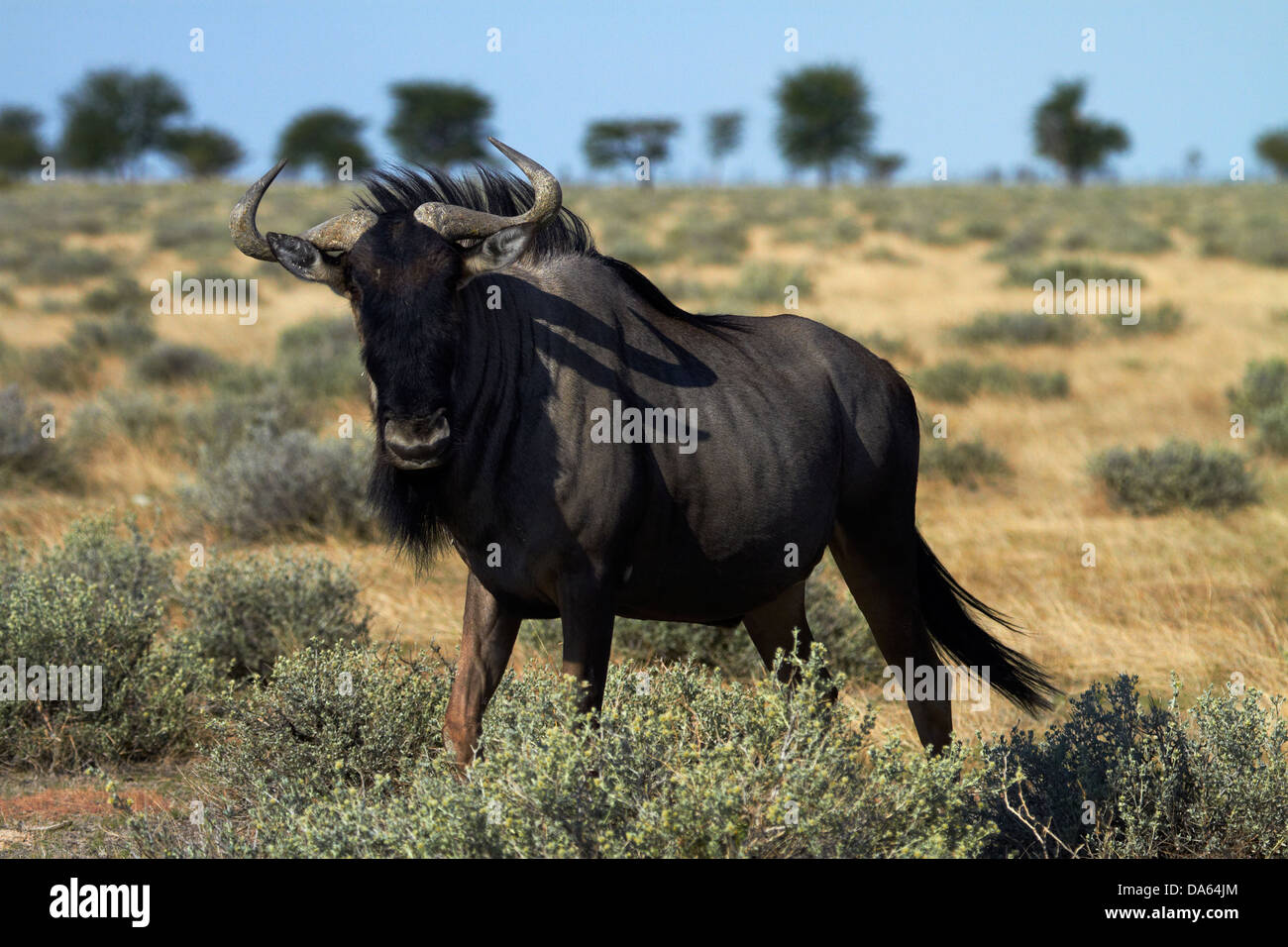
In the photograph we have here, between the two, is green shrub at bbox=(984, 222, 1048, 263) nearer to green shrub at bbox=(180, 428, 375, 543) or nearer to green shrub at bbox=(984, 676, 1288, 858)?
green shrub at bbox=(180, 428, 375, 543)

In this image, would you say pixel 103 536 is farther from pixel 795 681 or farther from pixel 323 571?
pixel 795 681

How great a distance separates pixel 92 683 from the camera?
5422 mm

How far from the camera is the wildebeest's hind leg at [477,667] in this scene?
13.7ft

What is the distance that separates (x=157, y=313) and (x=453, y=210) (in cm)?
1831

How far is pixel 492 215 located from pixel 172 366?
41.4 ft

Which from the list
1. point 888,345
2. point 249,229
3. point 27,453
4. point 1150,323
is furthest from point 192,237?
point 249,229

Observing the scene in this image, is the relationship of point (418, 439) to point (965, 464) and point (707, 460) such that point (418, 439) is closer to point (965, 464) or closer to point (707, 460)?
point (707, 460)

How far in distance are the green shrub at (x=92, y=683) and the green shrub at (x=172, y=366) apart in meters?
9.85

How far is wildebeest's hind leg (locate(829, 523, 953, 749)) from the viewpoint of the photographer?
16.3ft

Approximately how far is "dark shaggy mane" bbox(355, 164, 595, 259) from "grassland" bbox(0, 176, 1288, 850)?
182 cm

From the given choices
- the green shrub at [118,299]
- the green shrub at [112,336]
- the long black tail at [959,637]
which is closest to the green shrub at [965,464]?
the long black tail at [959,637]
